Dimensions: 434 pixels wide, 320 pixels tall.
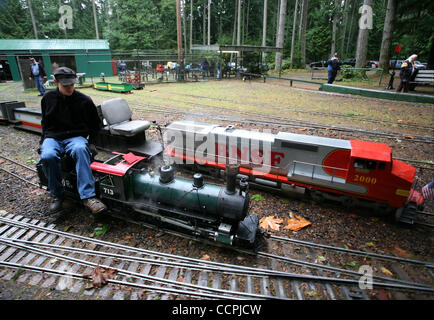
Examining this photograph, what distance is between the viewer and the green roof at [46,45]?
24.1m

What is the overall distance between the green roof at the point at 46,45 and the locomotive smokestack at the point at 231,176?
29.5m

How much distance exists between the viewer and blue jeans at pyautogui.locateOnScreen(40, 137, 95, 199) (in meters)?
4.05

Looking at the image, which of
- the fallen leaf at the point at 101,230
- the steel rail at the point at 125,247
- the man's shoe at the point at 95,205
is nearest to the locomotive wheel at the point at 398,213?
the steel rail at the point at 125,247

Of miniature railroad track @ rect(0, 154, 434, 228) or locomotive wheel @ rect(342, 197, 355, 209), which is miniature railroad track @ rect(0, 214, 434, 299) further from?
miniature railroad track @ rect(0, 154, 434, 228)

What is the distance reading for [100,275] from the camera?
347 centimetres

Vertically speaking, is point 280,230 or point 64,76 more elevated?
point 64,76

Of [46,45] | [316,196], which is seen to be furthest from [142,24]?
[316,196]

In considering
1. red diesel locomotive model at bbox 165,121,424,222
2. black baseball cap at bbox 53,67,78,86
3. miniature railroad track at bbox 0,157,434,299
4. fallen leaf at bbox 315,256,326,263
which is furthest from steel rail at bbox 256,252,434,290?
black baseball cap at bbox 53,67,78,86

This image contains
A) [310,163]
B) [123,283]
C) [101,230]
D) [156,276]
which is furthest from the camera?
[310,163]

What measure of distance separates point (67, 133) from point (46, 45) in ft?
93.3

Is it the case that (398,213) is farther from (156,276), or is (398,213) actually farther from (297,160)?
(156,276)

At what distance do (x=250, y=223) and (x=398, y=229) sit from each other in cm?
288

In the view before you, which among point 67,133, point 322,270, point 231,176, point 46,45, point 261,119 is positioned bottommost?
point 322,270
